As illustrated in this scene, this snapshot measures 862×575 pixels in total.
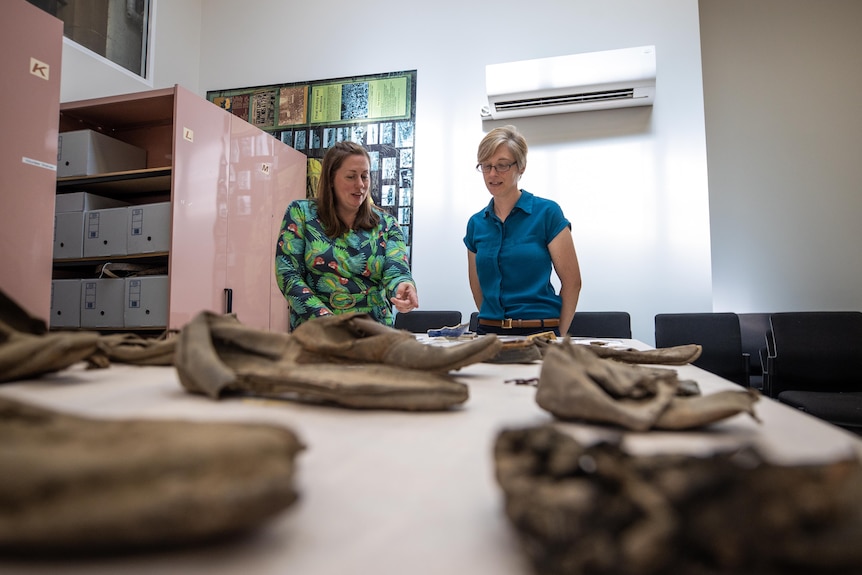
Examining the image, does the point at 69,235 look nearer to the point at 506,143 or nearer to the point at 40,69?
the point at 40,69

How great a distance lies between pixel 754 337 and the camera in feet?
12.5

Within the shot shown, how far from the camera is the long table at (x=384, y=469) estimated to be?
0.28 metres

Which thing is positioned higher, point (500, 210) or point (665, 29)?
point (665, 29)

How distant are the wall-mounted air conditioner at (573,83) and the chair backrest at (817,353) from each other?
1.86 m

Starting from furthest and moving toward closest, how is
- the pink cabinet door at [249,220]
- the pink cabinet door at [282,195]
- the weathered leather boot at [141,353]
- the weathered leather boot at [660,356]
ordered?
the pink cabinet door at [282,195] → the pink cabinet door at [249,220] → the weathered leather boot at [660,356] → the weathered leather boot at [141,353]

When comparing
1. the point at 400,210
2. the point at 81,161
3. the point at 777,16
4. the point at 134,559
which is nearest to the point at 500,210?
the point at 400,210

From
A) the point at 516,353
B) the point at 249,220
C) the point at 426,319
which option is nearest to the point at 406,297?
the point at 516,353

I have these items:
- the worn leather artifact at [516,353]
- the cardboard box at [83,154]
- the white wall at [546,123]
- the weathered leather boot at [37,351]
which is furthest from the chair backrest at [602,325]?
the cardboard box at [83,154]

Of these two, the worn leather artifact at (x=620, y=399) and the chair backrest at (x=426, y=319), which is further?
the chair backrest at (x=426, y=319)

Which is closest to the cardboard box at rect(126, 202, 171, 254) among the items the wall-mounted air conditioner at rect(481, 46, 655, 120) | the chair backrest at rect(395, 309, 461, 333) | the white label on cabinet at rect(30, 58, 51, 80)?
the white label on cabinet at rect(30, 58, 51, 80)

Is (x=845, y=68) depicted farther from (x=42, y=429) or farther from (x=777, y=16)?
(x=42, y=429)

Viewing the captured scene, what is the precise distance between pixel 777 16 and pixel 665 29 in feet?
3.89

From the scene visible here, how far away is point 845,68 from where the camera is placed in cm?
425

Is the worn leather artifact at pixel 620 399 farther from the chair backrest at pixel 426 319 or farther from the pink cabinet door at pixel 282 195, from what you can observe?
the pink cabinet door at pixel 282 195
